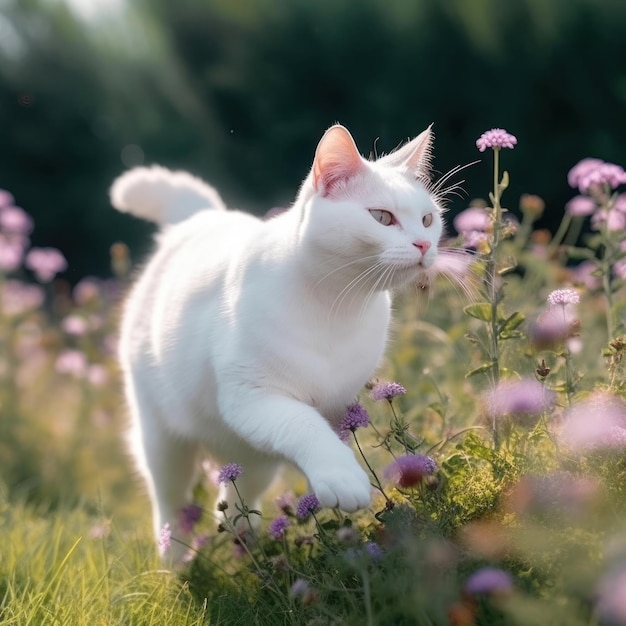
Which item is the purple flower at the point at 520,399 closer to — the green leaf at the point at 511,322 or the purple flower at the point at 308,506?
the green leaf at the point at 511,322

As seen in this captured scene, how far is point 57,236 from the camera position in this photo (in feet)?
23.6

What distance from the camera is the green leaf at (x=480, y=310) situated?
1.99 meters

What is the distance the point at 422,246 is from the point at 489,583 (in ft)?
2.64

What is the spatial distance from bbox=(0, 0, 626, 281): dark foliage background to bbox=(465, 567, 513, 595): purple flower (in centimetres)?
390

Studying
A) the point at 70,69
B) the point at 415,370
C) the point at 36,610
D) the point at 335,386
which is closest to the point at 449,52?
the point at 415,370

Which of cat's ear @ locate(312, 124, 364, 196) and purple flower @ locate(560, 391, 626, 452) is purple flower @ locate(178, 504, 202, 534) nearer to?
cat's ear @ locate(312, 124, 364, 196)

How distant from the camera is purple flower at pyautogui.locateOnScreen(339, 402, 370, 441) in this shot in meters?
1.93

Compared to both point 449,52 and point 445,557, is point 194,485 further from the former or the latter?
point 449,52

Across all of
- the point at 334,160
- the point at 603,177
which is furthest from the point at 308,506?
the point at 603,177

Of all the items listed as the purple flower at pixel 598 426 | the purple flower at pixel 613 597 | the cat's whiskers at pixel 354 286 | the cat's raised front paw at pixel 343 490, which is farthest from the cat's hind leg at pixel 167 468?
the purple flower at pixel 613 597

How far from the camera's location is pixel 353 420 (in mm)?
1939

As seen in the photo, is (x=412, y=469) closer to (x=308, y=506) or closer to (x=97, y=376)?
(x=308, y=506)

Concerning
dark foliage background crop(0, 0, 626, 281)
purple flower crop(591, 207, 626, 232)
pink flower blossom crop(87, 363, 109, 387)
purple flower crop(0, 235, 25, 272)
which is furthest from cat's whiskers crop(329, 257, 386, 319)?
dark foliage background crop(0, 0, 626, 281)

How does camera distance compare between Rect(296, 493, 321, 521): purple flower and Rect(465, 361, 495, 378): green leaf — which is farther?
Rect(465, 361, 495, 378): green leaf
